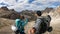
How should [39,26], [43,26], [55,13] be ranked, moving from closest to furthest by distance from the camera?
[39,26]
[43,26]
[55,13]

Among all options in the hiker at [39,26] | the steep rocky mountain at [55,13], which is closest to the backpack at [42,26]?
the hiker at [39,26]

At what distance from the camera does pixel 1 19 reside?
9.84 m

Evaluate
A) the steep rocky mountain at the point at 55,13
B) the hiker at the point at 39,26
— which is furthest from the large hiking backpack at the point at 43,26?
the steep rocky mountain at the point at 55,13

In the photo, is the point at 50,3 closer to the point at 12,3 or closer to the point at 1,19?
the point at 12,3

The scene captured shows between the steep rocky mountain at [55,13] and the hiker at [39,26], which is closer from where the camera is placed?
the hiker at [39,26]

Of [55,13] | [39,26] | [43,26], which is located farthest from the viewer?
[55,13]

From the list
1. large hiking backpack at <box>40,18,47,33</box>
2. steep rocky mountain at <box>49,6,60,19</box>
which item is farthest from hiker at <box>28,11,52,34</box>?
steep rocky mountain at <box>49,6,60,19</box>

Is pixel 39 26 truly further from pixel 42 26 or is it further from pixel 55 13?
pixel 55 13

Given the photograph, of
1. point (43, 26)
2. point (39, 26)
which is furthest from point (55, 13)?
point (39, 26)

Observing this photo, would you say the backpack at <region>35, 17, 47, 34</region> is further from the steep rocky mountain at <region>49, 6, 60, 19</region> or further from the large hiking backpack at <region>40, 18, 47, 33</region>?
the steep rocky mountain at <region>49, 6, 60, 19</region>

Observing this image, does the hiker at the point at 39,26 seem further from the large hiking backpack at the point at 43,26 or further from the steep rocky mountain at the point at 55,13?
the steep rocky mountain at the point at 55,13

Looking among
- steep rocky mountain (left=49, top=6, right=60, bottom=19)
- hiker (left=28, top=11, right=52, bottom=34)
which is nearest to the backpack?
hiker (left=28, top=11, right=52, bottom=34)

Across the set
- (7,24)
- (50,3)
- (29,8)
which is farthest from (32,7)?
(7,24)

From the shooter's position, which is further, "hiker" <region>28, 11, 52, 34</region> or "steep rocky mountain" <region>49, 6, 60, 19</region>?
"steep rocky mountain" <region>49, 6, 60, 19</region>
